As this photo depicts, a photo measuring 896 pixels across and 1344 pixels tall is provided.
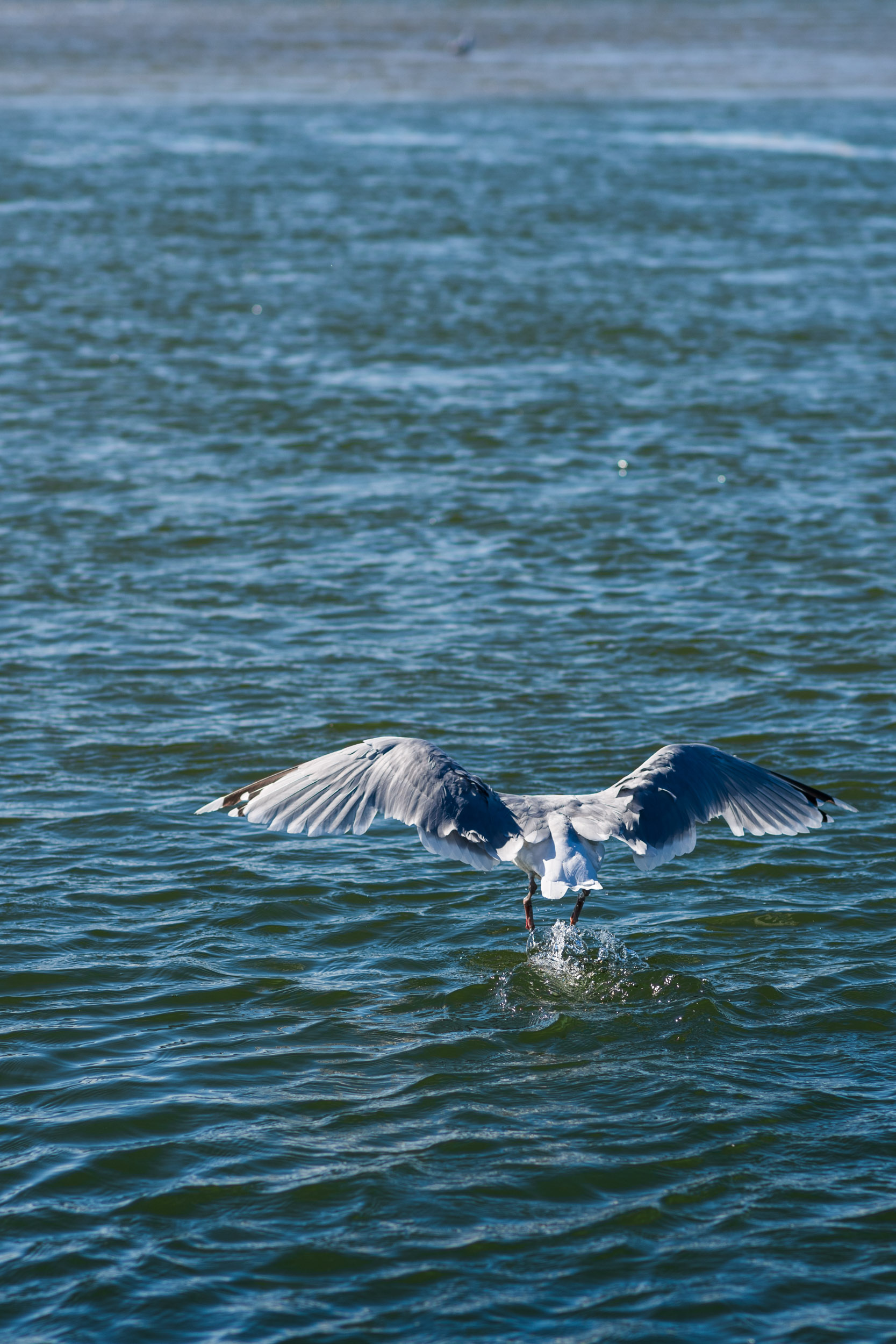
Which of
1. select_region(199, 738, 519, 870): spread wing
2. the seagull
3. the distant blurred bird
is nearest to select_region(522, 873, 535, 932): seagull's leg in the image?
the seagull

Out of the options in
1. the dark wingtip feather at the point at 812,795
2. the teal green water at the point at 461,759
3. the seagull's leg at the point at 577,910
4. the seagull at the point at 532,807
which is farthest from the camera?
the dark wingtip feather at the point at 812,795

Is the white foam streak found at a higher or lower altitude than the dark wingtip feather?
higher

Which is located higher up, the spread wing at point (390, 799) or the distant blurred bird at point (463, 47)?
the distant blurred bird at point (463, 47)

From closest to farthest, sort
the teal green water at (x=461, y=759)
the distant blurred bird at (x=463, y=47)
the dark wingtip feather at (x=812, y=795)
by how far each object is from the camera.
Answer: the teal green water at (x=461, y=759), the dark wingtip feather at (x=812, y=795), the distant blurred bird at (x=463, y=47)

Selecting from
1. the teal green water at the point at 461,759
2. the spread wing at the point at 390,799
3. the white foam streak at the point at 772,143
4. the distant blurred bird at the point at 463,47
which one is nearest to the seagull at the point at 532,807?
the spread wing at the point at 390,799

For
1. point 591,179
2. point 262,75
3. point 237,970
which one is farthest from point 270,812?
point 262,75

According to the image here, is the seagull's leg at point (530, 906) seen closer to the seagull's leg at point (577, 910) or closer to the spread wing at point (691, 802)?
the seagull's leg at point (577, 910)

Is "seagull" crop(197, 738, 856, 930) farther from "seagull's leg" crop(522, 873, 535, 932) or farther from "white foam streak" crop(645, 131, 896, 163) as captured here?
"white foam streak" crop(645, 131, 896, 163)

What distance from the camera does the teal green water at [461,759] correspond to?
21.9 feet

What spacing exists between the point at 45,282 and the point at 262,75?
29087mm

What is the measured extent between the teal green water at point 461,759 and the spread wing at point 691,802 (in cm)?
64

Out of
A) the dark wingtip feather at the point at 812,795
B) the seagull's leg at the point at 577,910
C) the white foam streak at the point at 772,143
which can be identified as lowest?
the seagull's leg at the point at 577,910

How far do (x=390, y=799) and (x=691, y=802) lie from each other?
5.31 feet

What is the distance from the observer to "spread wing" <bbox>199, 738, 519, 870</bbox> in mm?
8477
